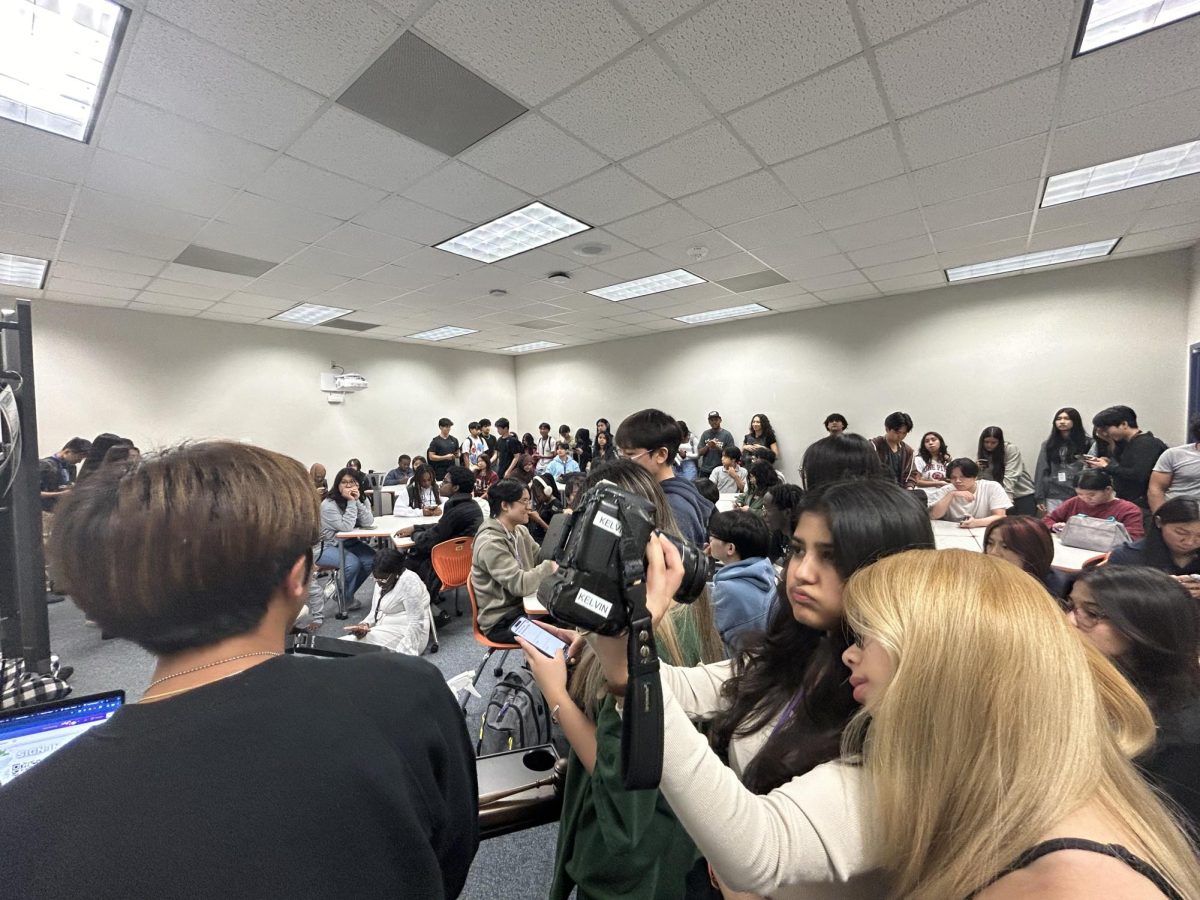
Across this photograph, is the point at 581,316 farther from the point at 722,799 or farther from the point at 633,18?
the point at 722,799

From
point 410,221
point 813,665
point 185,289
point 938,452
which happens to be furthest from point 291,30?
point 938,452

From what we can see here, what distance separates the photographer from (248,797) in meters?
0.49

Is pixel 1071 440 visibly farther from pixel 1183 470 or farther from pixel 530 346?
pixel 530 346

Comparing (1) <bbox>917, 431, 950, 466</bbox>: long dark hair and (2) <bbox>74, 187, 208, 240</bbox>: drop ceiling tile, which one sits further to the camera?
(1) <bbox>917, 431, 950, 466</bbox>: long dark hair

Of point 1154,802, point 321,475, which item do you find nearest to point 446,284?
point 321,475

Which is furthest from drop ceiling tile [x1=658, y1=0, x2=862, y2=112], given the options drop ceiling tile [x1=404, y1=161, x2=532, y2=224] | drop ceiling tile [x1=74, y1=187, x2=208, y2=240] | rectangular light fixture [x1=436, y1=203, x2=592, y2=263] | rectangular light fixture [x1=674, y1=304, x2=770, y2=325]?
rectangular light fixture [x1=674, y1=304, x2=770, y2=325]

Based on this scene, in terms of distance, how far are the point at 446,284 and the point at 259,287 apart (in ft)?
6.06

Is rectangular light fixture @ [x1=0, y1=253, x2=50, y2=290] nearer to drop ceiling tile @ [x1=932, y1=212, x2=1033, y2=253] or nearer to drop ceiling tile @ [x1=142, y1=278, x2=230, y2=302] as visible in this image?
drop ceiling tile @ [x1=142, y1=278, x2=230, y2=302]

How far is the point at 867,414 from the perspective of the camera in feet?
21.1

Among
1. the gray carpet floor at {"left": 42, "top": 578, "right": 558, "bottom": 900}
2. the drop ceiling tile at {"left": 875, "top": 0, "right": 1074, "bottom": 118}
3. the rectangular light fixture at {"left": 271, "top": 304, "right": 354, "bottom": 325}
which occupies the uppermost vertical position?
the rectangular light fixture at {"left": 271, "top": 304, "right": 354, "bottom": 325}

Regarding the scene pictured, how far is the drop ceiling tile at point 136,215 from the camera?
296 cm

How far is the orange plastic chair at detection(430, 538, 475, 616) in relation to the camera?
131 inches

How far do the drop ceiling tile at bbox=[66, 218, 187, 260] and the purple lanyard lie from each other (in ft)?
15.9

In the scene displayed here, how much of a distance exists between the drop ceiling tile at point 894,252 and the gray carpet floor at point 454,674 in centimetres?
447
